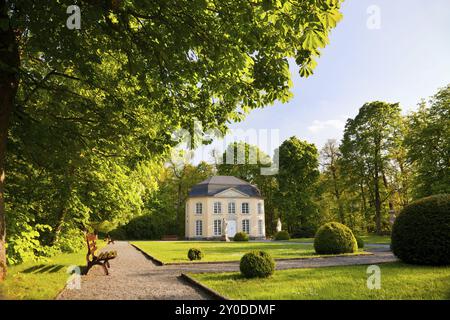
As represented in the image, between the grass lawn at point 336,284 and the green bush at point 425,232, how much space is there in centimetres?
50

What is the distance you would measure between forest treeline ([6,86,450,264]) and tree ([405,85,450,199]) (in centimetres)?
8

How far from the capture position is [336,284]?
903 centimetres

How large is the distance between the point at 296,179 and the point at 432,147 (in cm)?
2458

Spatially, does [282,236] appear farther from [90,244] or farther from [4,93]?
[4,93]

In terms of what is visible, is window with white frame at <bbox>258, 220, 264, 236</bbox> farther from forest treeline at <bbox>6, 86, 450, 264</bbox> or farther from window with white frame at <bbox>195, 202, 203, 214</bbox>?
window with white frame at <bbox>195, 202, 203, 214</bbox>

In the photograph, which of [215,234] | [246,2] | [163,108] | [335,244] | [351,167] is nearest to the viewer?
[246,2]

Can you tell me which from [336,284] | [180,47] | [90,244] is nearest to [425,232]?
[336,284]

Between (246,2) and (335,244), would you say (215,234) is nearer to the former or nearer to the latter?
(335,244)

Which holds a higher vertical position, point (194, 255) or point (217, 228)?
point (217, 228)

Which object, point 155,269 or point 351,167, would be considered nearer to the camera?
point 155,269

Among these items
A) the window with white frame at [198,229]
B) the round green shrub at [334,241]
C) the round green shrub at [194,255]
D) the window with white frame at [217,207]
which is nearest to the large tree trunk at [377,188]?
the window with white frame at [217,207]

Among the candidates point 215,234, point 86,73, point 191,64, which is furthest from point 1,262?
point 215,234

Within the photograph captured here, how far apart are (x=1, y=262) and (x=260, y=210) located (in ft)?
154
